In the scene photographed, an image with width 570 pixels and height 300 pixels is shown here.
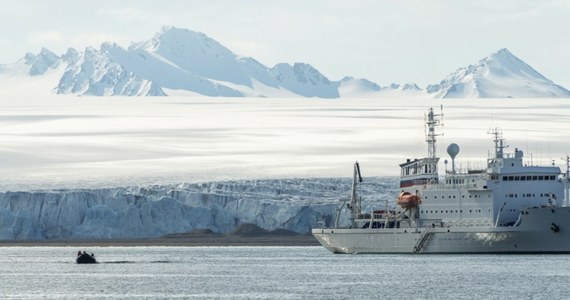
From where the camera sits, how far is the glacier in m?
136

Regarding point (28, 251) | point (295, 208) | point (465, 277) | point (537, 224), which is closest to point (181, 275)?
point (465, 277)

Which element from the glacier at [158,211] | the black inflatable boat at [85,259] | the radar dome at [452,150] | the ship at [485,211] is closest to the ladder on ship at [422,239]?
the ship at [485,211]

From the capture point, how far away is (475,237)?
3433 inches

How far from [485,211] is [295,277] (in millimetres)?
18342

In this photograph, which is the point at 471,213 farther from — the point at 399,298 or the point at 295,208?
the point at 295,208

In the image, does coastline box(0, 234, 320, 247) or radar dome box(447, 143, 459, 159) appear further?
coastline box(0, 234, 320, 247)

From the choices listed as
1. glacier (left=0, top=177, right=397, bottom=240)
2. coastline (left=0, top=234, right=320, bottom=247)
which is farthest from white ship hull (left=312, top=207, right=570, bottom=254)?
glacier (left=0, top=177, right=397, bottom=240)

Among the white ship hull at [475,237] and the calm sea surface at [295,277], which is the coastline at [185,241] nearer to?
the calm sea surface at [295,277]

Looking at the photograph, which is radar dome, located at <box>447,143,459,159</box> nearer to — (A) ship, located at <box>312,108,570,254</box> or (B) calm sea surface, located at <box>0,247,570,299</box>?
(A) ship, located at <box>312,108,570,254</box>

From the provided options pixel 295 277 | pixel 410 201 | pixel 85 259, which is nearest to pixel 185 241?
pixel 85 259

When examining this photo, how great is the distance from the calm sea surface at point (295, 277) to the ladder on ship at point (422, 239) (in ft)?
2.76

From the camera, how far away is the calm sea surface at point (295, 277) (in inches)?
2450

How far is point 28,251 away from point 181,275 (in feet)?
160

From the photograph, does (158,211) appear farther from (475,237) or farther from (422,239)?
(475,237)
